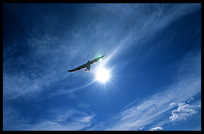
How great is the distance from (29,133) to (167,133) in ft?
159

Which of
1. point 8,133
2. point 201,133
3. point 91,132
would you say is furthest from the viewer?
point 201,133

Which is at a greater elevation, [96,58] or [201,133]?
[96,58]

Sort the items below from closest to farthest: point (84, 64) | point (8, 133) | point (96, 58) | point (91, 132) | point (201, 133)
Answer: point (96, 58) < point (84, 64) < point (8, 133) < point (91, 132) < point (201, 133)

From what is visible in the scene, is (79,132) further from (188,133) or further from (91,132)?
(188,133)

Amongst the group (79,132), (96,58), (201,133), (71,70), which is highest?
(96,58)

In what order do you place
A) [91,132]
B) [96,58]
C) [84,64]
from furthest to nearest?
[91,132]
[84,64]
[96,58]

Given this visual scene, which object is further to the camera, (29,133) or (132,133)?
(132,133)

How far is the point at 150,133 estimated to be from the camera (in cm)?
4216

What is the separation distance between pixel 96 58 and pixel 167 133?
1537 inches

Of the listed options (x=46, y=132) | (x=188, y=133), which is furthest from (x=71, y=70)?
(x=188, y=133)

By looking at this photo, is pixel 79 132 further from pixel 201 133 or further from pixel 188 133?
pixel 201 133

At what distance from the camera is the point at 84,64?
81.0ft

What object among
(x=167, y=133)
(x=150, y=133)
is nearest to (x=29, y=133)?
(x=150, y=133)

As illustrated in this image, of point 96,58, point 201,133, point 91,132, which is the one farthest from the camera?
point 201,133
